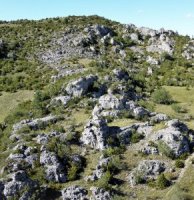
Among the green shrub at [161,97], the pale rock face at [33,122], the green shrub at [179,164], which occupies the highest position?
the green shrub at [161,97]

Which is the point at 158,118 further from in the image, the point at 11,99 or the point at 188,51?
the point at 188,51

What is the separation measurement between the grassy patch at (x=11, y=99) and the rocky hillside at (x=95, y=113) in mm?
523

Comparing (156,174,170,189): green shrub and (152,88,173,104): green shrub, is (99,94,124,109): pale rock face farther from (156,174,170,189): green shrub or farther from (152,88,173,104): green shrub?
(156,174,170,189): green shrub

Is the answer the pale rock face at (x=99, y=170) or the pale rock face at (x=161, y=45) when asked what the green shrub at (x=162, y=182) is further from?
the pale rock face at (x=161, y=45)

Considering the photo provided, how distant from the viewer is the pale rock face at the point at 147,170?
6844 centimetres

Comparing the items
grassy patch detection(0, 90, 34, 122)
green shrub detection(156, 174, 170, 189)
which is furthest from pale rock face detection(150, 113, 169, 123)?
grassy patch detection(0, 90, 34, 122)

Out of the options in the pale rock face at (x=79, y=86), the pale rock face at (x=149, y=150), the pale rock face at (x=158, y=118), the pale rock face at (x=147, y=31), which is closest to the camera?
the pale rock face at (x=149, y=150)

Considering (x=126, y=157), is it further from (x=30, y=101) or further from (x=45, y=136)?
(x=30, y=101)

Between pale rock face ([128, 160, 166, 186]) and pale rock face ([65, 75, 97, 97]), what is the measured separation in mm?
34174

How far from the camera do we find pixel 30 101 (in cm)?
10525

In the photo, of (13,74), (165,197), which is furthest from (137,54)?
(165,197)

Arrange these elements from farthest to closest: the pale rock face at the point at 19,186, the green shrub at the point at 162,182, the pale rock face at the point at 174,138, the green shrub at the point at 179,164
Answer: the pale rock face at the point at 174,138 < the green shrub at the point at 179,164 < the green shrub at the point at 162,182 < the pale rock face at the point at 19,186

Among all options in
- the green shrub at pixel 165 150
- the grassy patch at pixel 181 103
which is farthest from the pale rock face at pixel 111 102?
the green shrub at pixel 165 150

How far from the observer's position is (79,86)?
10219 centimetres
